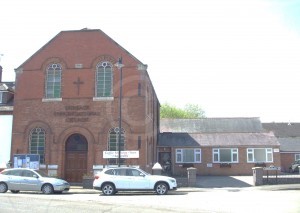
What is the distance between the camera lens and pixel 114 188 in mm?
20234

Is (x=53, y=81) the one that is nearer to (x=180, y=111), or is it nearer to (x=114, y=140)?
(x=114, y=140)

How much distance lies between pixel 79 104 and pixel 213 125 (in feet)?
80.6

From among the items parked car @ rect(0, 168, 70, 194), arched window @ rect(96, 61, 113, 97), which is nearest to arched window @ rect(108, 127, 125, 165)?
arched window @ rect(96, 61, 113, 97)

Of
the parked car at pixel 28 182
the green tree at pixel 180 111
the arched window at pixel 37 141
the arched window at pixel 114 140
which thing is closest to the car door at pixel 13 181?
the parked car at pixel 28 182

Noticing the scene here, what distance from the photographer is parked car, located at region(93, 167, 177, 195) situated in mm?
20125

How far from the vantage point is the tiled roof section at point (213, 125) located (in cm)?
4692

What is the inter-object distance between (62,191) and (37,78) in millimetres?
10008

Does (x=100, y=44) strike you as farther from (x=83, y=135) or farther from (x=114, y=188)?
(x=114, y=188)

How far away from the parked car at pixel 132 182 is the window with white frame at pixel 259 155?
855 inches

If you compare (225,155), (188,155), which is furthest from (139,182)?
(225,155)

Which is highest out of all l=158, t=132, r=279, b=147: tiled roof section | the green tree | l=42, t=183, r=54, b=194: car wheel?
the green tree

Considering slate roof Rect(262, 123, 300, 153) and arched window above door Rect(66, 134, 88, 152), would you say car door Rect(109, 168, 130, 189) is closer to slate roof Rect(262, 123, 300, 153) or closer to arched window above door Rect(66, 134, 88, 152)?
arched window above door Rect(66, 134, 88, 152)

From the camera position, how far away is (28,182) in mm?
20750

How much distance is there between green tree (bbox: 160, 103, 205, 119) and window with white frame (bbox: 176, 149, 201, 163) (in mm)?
30910
